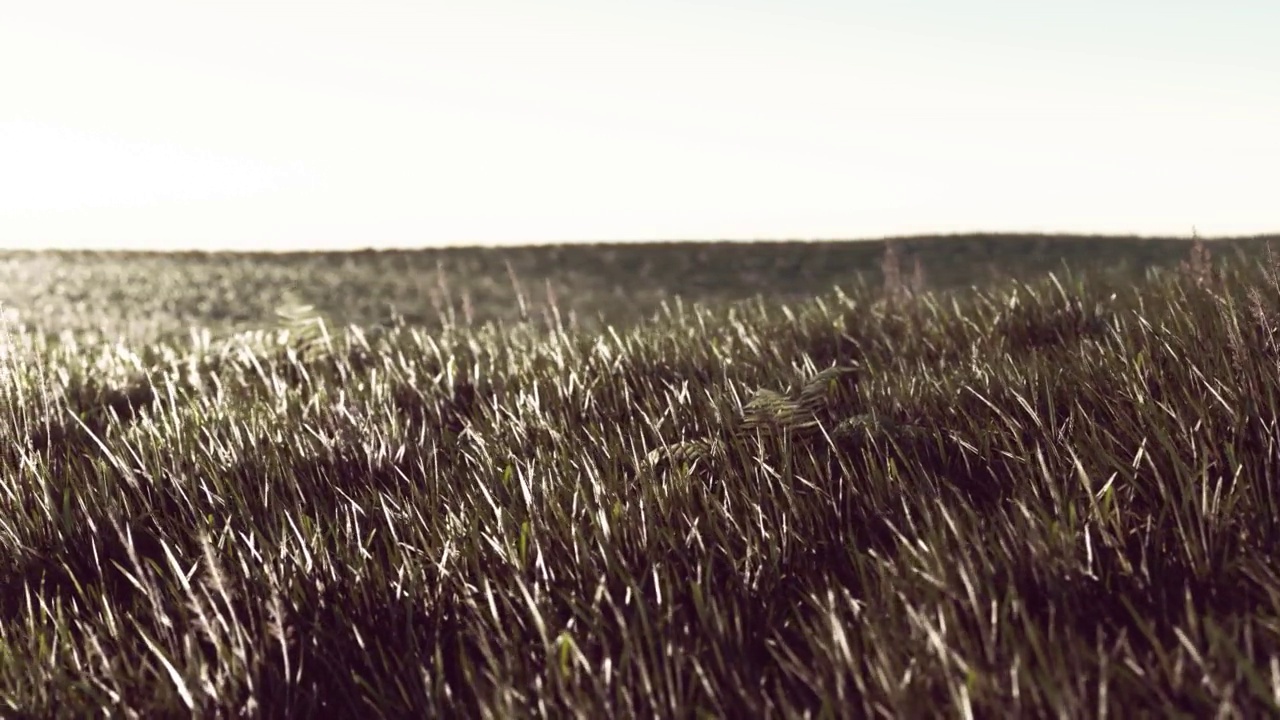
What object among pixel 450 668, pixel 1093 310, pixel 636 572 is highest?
pixel 1093 310

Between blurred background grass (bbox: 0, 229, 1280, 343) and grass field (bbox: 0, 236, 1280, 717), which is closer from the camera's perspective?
grass field (bbox: 0, 236, 1280, 717)

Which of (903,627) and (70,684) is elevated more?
(903,627)

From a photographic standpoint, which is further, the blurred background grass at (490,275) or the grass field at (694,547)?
the blurred background grass at (490,275)

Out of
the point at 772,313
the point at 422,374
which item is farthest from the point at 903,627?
the point at 772,313

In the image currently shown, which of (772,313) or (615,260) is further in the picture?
(615,260)

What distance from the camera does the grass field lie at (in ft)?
5.16

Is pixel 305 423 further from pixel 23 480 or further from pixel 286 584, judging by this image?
pixel 286 584

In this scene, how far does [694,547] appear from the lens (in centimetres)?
209

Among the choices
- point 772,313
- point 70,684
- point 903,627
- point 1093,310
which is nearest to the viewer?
point 903,627

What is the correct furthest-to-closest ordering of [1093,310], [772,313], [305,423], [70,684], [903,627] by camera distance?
1. [772,313]
2. [1093,310]
3. [305,423]
4. [70,684]
5. [903,627]

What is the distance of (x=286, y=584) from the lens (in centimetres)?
208

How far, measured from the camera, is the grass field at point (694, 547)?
157cm

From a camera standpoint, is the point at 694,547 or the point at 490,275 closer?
the point at 694,547

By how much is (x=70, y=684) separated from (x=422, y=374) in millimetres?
2520
